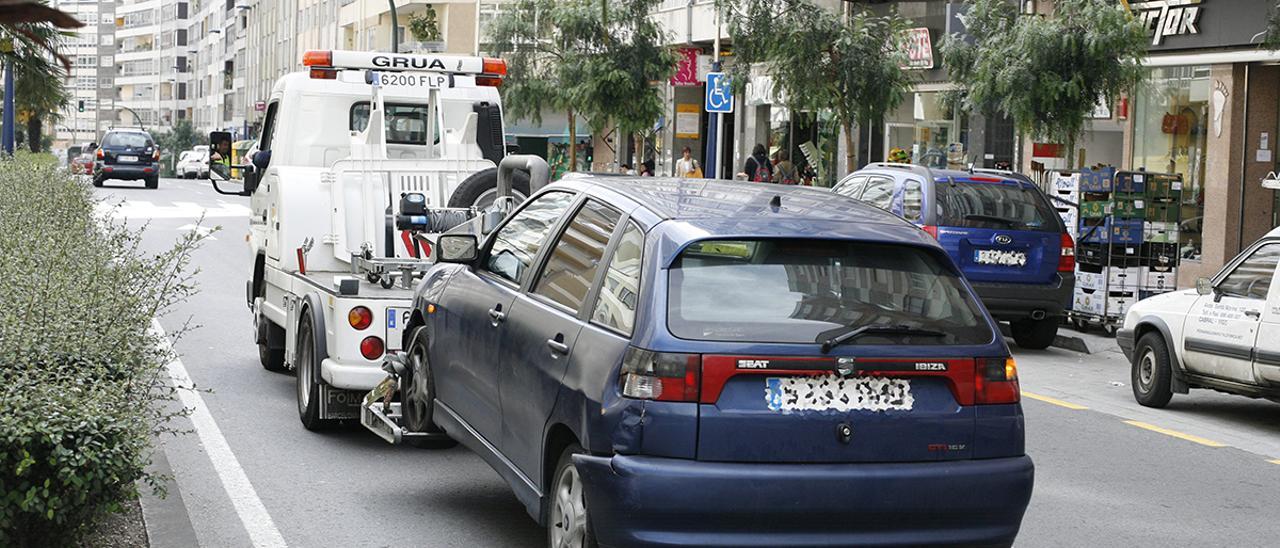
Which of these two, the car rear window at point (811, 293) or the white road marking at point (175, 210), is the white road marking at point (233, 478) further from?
the white road marking at point (175, 210)

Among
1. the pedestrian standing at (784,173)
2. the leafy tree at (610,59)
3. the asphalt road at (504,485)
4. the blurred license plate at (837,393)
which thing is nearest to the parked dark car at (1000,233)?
the asphalt road at (504,485)

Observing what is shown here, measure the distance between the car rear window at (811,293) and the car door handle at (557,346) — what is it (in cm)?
54

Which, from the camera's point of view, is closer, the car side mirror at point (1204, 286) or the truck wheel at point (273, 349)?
the car side mirror at point (1204, 286)

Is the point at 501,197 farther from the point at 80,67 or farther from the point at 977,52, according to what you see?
the point at 977,52

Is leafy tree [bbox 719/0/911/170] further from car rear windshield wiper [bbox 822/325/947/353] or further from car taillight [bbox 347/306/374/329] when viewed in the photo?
car rear windshield wiper [bbox 822/325/947/353]

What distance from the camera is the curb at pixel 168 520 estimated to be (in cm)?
662

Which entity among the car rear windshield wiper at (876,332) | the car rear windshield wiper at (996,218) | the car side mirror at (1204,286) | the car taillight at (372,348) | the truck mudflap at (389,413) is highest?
the car rear windshield wiper at (876,332)

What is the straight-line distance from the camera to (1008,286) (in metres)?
16.3

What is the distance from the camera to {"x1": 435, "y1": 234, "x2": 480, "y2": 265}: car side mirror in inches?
292

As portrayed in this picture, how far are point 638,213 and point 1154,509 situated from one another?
12.3ft

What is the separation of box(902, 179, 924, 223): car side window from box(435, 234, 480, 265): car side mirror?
9.52 m

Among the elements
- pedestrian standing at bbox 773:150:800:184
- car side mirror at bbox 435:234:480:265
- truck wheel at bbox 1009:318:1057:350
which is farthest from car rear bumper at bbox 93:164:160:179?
car side mirror at bbox 435:234:480:265

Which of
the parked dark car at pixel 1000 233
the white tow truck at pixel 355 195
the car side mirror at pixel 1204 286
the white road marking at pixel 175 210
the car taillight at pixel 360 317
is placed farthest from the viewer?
the white road marking at pixel 175 210

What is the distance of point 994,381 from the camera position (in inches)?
221
